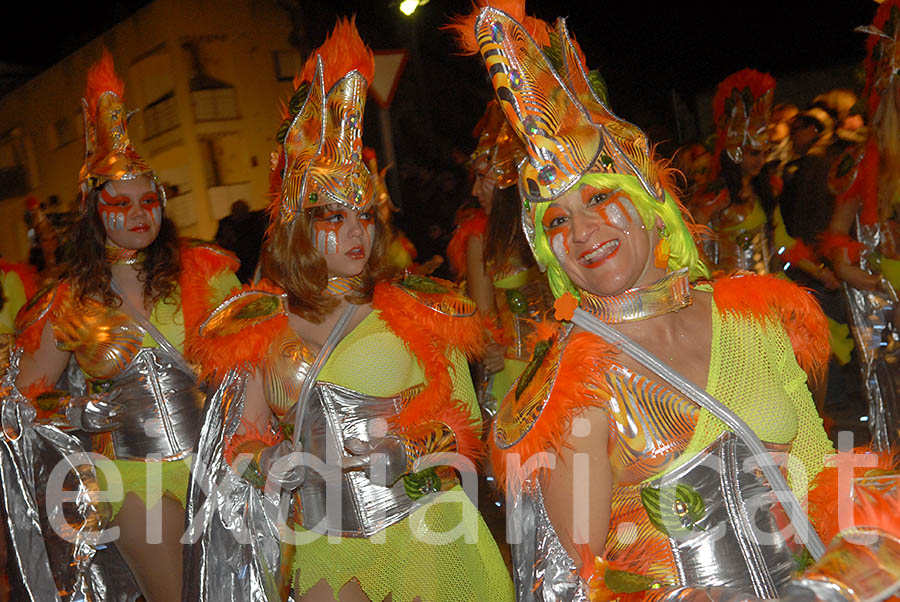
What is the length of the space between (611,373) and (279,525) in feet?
5.33

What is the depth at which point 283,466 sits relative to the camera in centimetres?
301

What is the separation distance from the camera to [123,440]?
4098mm

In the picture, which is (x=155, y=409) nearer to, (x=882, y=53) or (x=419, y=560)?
(x=419, y=560)

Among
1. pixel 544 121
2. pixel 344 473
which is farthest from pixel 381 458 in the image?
pixel 544 121

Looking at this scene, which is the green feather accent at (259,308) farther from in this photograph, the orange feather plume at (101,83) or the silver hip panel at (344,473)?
the orange feather plume at (101,83)

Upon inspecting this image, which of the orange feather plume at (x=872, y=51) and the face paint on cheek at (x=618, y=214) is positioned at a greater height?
the orange feather plume at (x=872, y=51)

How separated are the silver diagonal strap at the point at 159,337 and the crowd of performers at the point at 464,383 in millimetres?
16

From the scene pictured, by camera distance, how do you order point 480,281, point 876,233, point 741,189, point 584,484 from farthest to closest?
point 741,189 < point 480,281 < point 876,233 < point 584,484

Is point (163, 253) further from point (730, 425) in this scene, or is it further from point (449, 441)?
point (730, 425)

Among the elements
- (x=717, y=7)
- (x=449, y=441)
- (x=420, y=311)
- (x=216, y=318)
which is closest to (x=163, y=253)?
(x=216, y=318)

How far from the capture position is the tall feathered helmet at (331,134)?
322 centimetres

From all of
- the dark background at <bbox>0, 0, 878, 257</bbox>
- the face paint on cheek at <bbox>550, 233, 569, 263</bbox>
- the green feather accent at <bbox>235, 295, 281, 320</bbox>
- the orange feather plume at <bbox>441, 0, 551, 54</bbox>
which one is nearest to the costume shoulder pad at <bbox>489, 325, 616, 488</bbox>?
the face paint on cheek at <bbox>550, 233, 569, 263</bbox>

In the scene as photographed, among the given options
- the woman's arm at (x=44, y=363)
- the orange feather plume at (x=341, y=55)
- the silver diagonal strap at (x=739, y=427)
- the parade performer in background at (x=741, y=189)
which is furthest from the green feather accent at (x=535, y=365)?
the parade performer in background at (x=741, y=189)

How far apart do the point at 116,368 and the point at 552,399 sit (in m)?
2.69
